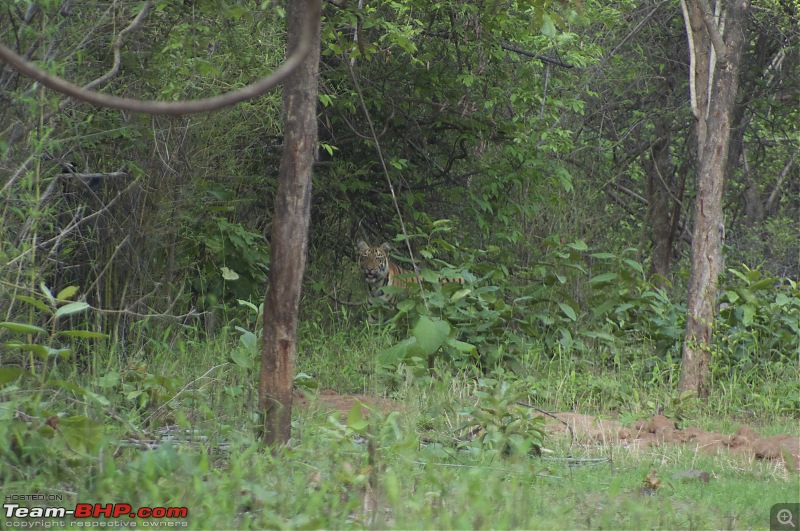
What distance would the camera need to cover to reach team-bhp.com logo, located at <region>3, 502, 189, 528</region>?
3.72m

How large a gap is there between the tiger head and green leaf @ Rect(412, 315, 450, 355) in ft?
12.5

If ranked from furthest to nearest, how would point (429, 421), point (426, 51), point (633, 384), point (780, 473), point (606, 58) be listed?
point (606, 58) < point (426, 51) < point (633, 384) < point (429, 421) < point (780, 473)

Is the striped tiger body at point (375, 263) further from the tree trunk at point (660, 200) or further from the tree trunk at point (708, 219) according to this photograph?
the tree trunk at point (660, 200)

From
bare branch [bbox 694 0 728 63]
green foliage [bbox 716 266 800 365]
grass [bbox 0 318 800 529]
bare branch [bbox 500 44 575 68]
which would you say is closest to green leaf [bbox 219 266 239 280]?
grass [bbox 0 318 800 529]

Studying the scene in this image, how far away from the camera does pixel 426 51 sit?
10.1m

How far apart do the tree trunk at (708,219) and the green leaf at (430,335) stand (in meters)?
2.30

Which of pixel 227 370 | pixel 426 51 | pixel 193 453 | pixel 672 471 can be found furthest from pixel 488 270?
pixel 193 453

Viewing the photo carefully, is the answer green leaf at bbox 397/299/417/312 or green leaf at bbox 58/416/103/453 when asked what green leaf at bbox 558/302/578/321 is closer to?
green leaf at bbox 397/299/417/312

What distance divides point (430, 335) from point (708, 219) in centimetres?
273

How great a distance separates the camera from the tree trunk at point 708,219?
793 cm

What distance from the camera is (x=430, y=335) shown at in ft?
23.8

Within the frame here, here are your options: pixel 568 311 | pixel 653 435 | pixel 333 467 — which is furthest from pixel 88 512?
pixel 568 311

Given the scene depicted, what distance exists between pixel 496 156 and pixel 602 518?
277 inches

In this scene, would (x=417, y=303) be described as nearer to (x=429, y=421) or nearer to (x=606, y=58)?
(x=429, y=421)
